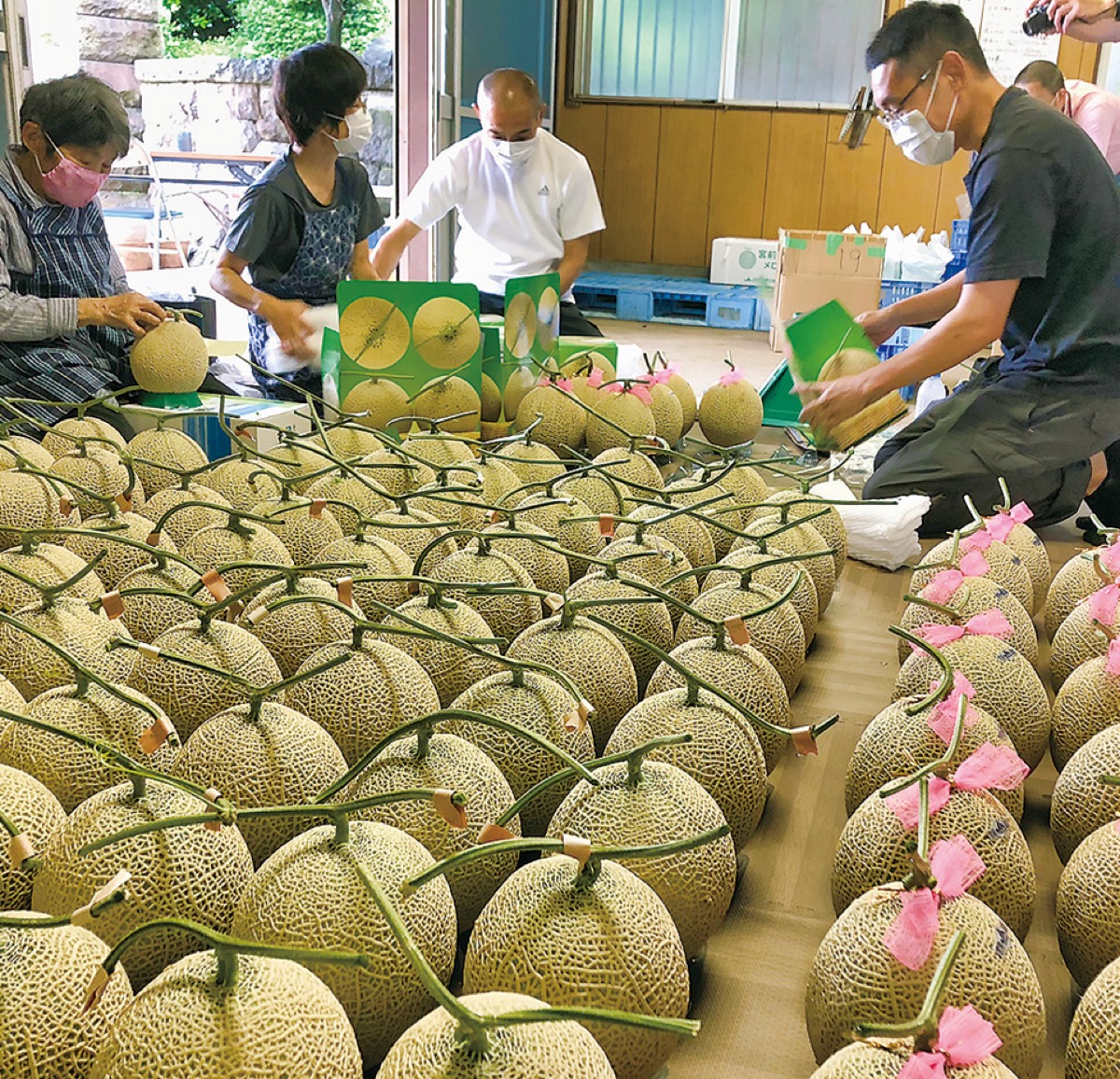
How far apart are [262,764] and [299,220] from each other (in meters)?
2.72

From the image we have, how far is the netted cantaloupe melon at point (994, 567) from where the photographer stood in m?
1.65

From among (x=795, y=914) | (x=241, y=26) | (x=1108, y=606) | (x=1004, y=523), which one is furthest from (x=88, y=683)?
(x=241, y=26)

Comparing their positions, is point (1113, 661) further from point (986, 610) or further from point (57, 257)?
point (57, 257)

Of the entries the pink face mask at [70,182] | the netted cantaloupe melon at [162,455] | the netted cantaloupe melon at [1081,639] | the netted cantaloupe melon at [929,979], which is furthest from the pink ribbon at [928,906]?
the pink face mask at [70,182]

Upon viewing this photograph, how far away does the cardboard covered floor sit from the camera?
946mm

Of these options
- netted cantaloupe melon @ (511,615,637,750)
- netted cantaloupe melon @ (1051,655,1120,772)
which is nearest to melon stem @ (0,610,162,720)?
netted cantaloupe melon @ (511,615,637,750)

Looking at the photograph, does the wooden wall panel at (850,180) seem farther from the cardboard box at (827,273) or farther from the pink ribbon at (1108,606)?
the pink ribbon at (1108,606)

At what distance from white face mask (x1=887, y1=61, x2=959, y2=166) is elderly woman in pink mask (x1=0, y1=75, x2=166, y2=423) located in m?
1.80

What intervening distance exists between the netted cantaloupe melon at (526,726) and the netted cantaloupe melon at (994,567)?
74 centimetres

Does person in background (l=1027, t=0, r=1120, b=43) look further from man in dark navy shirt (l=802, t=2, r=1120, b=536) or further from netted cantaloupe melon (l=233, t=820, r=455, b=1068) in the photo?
netted cantaloupe melon (l=233, t=820, r=455, b=1068)

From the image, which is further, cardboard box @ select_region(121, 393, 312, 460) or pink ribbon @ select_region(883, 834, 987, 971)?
cardboard box @ select_region(121, 393, 312, 460)

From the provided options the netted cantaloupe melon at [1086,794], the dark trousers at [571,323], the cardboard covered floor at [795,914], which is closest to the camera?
the cardboard covered floor at [795,914]

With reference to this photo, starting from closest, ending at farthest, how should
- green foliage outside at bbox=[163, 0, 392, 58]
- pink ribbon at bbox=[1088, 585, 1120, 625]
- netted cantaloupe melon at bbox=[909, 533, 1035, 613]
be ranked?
pink ribbon at bbox=[1088, 585, 1120, 625]
netted cantaloupe melon at bbox=[909, 533, 1035, 613]
green foliage outside at bbox=[163, 0, 392, 58]

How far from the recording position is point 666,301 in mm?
7809
